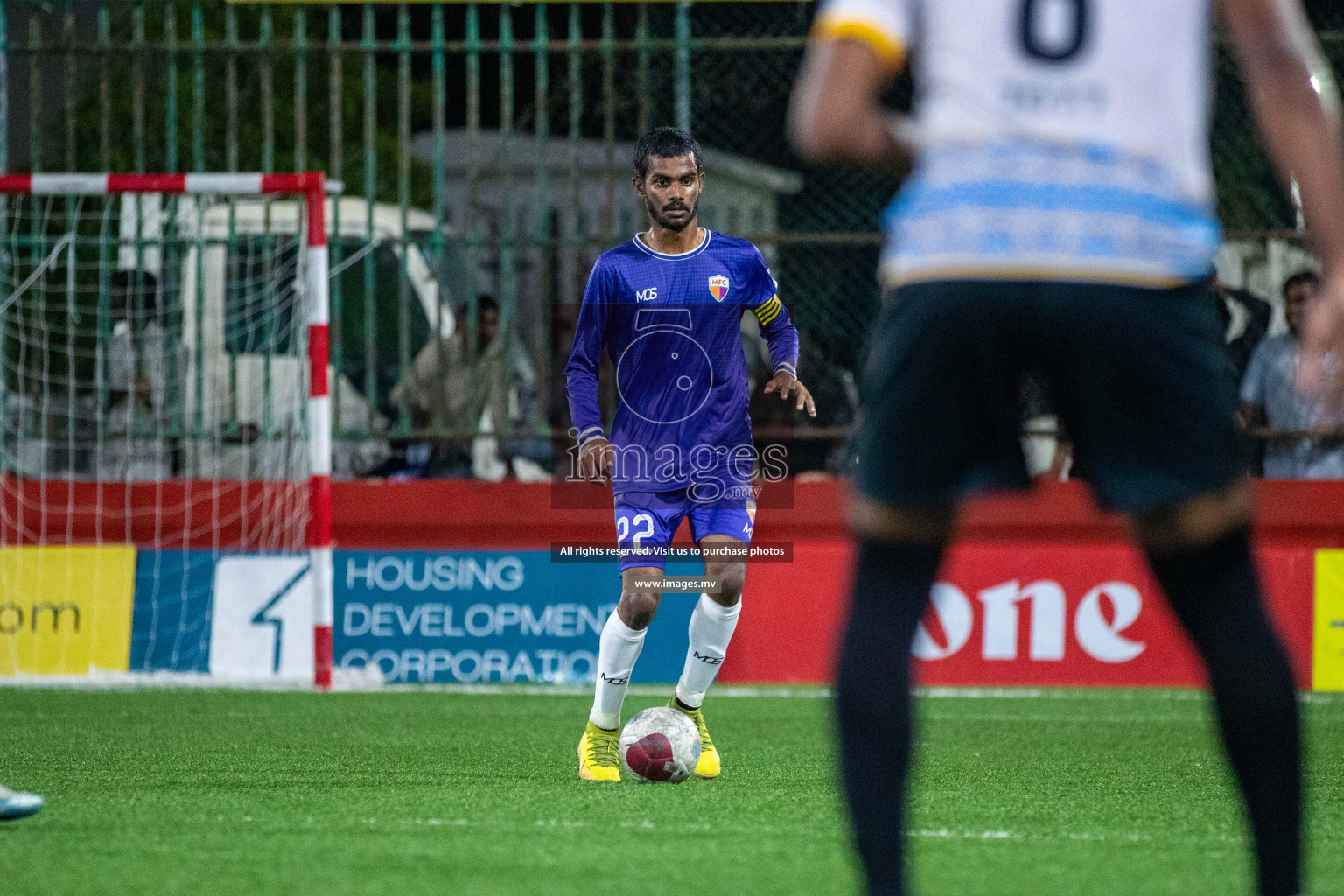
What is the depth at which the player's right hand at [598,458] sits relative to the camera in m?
5.57

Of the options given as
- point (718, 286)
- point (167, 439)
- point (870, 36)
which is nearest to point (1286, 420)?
point (718, 286)

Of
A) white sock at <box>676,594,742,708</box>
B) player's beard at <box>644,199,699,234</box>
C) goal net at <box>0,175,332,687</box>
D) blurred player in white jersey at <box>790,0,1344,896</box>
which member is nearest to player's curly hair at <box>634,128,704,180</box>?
player's beard at <box>644,199,699,234</box>

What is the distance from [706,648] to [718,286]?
4.01ft

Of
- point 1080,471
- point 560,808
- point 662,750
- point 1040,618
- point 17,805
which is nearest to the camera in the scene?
point 1080,471

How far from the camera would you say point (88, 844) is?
398 cm

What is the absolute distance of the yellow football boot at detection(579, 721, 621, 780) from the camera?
549 cm

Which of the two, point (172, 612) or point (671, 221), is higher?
point (671, 221)

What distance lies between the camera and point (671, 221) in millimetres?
5918

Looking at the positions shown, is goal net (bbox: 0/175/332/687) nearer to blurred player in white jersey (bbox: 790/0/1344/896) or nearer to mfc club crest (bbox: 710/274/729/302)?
mfc club crest (bbox: 710/274/729/302)

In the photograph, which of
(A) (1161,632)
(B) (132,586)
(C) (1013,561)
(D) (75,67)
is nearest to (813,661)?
(C) (1013,561)

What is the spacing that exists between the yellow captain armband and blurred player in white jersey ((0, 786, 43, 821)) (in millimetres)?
2990

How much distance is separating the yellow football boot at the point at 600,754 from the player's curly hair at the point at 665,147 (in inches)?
72.1

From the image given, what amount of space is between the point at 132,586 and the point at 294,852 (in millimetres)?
6075

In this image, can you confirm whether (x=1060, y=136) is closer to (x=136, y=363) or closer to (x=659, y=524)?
(x=659, y=524)
